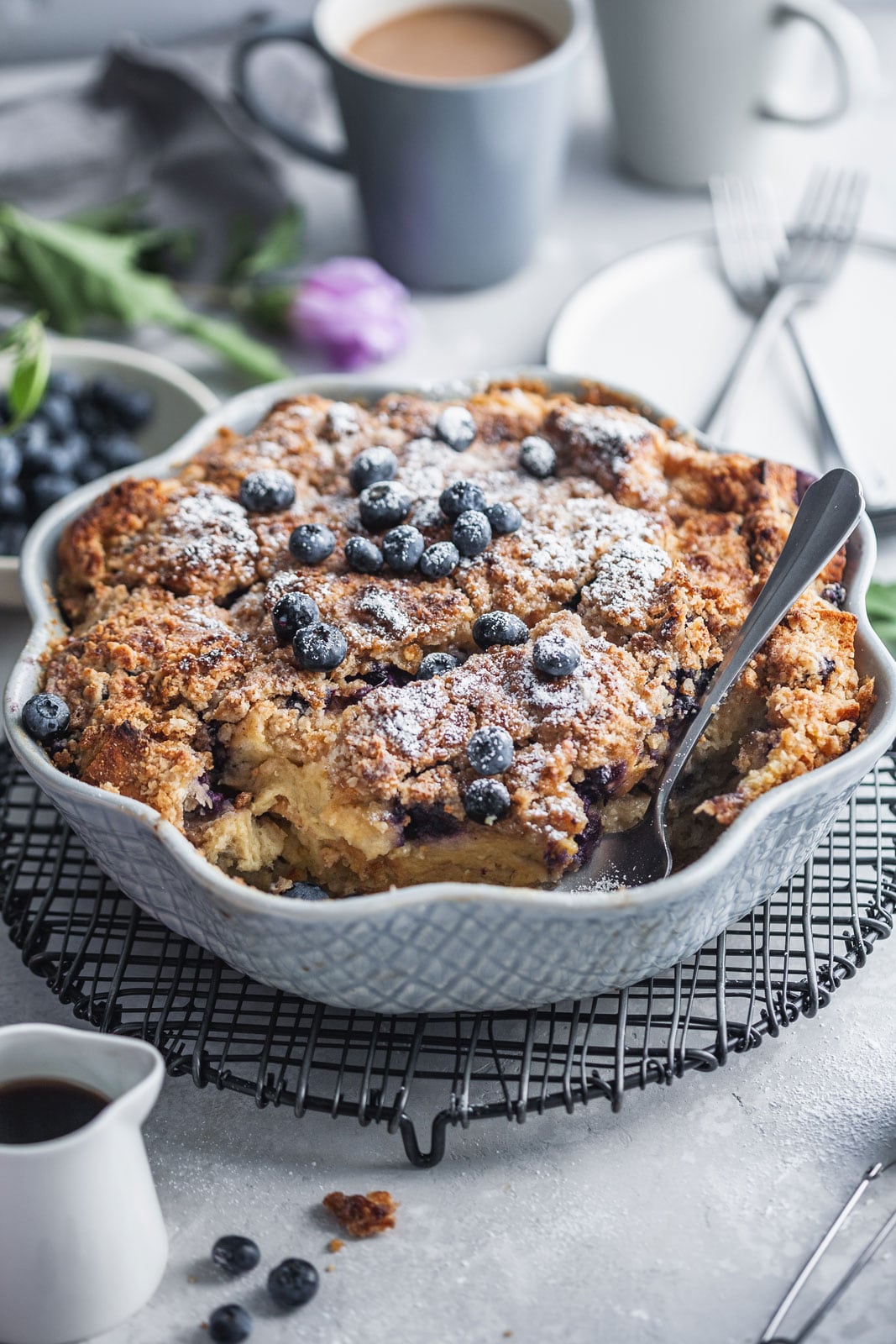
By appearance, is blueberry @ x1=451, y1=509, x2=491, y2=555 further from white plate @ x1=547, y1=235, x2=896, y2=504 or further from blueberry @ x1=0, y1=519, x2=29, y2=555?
blueberry @ x1=0, y1=519, x2=29, y2=555

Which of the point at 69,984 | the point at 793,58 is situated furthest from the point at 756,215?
the point at 69,984

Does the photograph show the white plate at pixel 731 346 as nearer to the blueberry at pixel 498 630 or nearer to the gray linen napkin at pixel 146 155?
the gray linen napkin at pixel 146 155

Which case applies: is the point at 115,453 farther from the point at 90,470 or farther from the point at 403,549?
the point at 403,549

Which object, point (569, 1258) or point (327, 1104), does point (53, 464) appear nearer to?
point (327, 1104)

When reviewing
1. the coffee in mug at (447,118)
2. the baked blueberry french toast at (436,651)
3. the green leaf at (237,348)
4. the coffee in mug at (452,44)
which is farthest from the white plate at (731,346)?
the baked blueberry french toast at (436,651)

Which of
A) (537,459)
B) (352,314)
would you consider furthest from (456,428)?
(352,314)

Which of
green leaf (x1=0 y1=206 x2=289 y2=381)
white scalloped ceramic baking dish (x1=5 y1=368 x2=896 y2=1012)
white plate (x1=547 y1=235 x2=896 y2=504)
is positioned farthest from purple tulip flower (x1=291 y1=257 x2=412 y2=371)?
white scalloped ceramic baking dish (x1=5 y1=368 x2=896 y2=1012)
